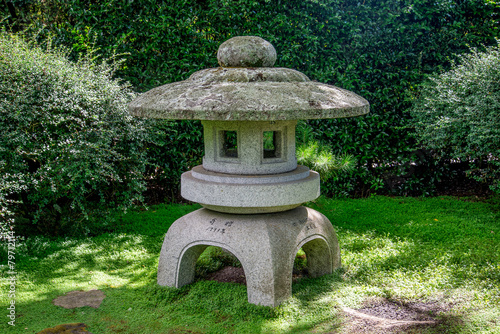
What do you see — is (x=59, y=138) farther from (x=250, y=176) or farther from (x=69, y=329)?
(x=250, y=176)

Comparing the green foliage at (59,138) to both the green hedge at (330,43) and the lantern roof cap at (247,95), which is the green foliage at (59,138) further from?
the lantern roof cap at (247,95)

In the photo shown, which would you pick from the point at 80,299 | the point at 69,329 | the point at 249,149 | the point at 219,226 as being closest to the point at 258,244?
the point at 219,226

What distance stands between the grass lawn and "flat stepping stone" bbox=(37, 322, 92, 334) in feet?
0.30

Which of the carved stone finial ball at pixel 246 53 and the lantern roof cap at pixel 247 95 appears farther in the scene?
the carved stone finial ball at pixel 246 53

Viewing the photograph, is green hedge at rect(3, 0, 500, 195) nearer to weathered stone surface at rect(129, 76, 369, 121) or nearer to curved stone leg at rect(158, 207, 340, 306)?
curved stone leg at rect(158, 207, 340, 306)

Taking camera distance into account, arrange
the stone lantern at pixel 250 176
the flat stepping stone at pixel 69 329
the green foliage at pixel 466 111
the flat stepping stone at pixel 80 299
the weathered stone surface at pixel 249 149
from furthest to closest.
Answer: the green foliage at pixel 466 111
the flat stepping stone at pixel 80 299
the weathered stone surface at pixel 249 149
the stone lantern at pixel 250 176
the flat stepping stone at pixel 69 329

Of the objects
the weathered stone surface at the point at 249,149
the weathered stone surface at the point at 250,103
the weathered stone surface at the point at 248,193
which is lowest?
the weathered stone surface at the point at 248,193

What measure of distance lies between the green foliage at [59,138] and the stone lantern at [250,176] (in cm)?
172

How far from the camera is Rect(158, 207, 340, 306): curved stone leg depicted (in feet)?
13.1

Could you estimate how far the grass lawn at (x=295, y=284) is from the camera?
3.79 meters

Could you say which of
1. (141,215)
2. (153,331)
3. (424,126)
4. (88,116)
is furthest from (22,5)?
(424,126)

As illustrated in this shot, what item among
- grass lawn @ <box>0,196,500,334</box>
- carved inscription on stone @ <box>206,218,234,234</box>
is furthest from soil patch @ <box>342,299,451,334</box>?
carved inscription on stone @ <box>206,218,234,234</box>

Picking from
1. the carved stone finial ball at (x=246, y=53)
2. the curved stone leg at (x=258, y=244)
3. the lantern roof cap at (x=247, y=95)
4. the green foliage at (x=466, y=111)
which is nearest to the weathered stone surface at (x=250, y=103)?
the lantern roof cap at (x=247, y=95)

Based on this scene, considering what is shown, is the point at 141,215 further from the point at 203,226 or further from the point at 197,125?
the point at 203,226
